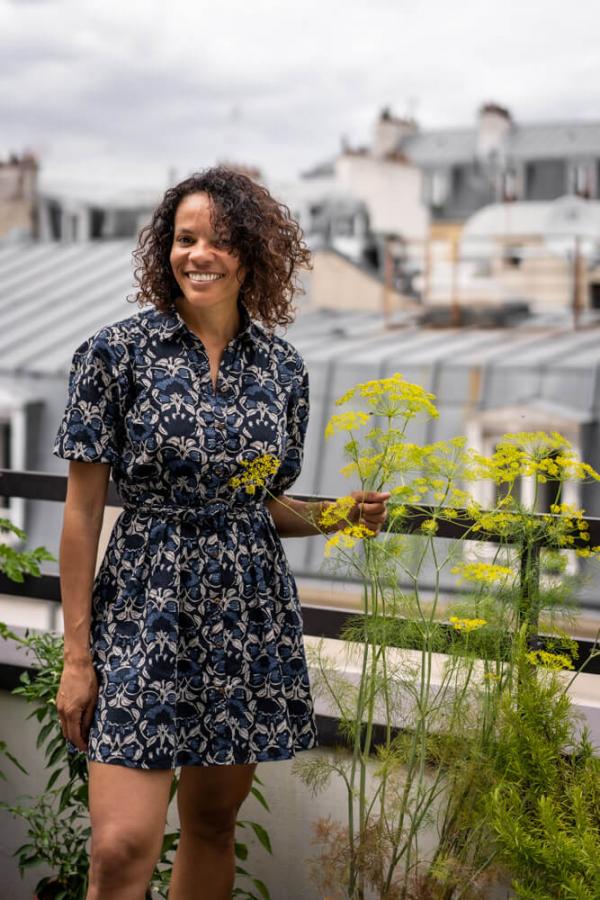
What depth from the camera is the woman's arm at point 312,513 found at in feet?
4.66

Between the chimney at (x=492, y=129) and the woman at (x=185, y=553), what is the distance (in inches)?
393

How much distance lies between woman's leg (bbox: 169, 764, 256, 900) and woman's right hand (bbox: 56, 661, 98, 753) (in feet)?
0.52

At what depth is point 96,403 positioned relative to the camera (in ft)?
4.22

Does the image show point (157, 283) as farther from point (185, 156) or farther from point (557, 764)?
point (185, 156)

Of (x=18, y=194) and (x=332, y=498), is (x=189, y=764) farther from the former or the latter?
(x=18, y=194)

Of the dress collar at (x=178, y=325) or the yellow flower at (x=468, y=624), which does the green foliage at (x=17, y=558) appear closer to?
the dress collar at (x=178, y=325)

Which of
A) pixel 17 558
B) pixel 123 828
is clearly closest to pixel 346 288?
pixel 17 558

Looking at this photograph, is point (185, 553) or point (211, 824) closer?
point (185, 553)

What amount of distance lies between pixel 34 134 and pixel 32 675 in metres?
11.2

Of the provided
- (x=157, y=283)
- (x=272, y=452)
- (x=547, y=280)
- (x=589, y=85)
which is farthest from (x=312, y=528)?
(x=589, y=85)

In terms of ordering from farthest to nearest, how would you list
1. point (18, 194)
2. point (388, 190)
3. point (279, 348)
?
point (18, 194)
point (388, 190)
point (279, 348)

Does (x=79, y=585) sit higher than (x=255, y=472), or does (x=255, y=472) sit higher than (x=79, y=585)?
(x=255, y=472)

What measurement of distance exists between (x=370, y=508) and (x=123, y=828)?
19.6 inches

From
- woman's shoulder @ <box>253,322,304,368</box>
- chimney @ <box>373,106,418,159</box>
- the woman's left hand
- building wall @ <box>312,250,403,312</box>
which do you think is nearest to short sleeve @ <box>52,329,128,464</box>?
woman's shoulder @ <box>253,322,304,368</box>
